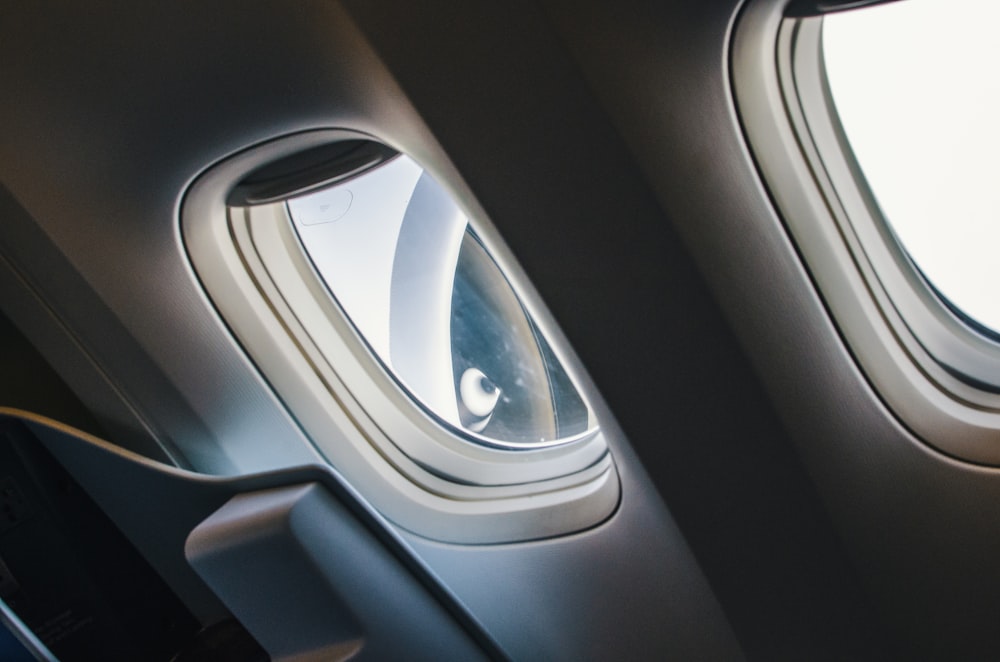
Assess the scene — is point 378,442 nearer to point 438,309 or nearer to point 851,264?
point 438,309

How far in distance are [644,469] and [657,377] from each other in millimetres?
205

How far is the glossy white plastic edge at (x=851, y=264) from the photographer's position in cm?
138

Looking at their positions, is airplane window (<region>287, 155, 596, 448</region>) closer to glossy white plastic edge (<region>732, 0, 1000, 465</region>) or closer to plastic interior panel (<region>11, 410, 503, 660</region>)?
plastic interior panel (<region>11, 410, 503, 660</region>)

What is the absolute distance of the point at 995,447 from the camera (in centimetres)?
140

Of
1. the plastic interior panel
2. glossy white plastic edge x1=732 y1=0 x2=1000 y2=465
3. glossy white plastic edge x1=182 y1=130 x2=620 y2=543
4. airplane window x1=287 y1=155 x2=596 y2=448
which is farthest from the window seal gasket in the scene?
the plastic interior panel

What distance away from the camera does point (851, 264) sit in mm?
1500

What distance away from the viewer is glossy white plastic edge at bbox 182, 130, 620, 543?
1968 millimetres

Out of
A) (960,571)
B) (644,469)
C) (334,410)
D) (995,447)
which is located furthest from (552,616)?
(995,447)

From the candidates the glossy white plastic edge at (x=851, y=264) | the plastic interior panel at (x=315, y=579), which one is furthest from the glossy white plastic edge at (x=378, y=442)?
the glossy white plastic edge at (x=851, y=264)

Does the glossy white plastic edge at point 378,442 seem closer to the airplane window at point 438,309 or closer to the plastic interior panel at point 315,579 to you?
the airplane window at point 438,309

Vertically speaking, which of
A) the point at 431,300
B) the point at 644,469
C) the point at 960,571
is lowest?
the point at 960,571

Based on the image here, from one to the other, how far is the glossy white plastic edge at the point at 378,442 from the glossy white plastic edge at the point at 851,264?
25.6 inches

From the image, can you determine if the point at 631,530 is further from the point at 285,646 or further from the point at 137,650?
the point at 137,650

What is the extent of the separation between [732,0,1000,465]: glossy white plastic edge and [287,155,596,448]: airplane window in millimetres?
812
